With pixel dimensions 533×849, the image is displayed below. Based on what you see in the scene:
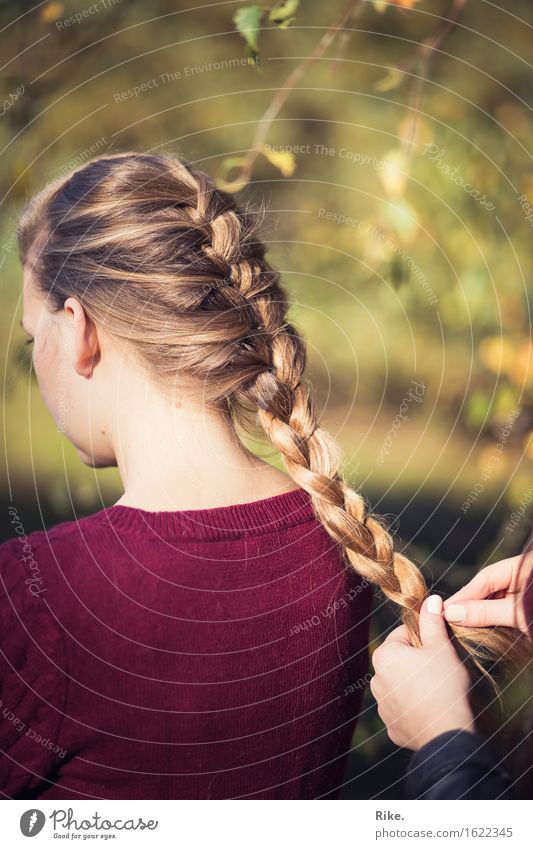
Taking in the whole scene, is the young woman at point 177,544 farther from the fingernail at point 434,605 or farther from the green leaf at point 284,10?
the green leaf at point 284,10

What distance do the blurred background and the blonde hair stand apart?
1.33 ft

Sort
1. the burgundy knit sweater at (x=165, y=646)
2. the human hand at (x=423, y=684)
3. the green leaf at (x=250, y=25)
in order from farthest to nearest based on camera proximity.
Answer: the green leaf at (x=250, y=25) < the human hand at (x=423, y=684) < the burgundy knit sweater at (x=165, y=646)

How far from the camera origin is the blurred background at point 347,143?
1488 millimetres

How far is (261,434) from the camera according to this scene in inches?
45.0

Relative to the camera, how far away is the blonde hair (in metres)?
0.96

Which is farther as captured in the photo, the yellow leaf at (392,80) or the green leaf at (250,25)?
the yellow leaf at (392,80)

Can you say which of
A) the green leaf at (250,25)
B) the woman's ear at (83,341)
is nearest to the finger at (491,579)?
the woman's ear at (83,341)

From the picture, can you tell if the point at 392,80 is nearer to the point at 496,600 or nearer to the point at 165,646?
the point at 496,600

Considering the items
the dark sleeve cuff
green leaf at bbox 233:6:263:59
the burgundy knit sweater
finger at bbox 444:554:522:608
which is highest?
green leaf at bbox 233:6:263:59

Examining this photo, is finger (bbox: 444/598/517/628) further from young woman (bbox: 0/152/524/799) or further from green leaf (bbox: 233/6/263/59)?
green leaf (bbox: 233/6/263/59)

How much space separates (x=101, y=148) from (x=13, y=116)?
27 cm

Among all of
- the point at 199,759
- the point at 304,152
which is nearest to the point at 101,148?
the point at 304,152

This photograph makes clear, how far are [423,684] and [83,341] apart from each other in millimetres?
554

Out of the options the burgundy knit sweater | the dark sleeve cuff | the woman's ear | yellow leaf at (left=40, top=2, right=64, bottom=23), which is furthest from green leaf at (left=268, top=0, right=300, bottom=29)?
the dark sleeve cuff
